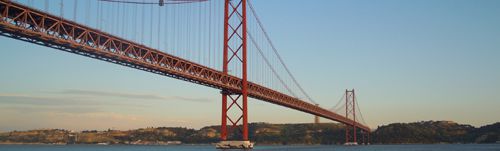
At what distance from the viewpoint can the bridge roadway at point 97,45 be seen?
122 feet

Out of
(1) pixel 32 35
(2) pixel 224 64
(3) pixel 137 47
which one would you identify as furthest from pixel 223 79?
(1) pixel 32 35

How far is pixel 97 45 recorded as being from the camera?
43656 mm

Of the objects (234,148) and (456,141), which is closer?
(234,148)

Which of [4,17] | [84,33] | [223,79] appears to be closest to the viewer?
[4,17]

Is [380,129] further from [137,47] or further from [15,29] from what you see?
[15,29]

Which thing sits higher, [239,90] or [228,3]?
[228,3]

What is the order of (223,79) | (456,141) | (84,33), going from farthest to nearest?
(456,141), (223,79), (84,33)

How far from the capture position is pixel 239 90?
6250cm

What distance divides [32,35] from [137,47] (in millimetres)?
11409

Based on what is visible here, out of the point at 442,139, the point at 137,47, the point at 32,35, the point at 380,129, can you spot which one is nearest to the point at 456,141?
the point at 442,139

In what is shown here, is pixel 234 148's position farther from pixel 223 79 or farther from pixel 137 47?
pixel 137 47

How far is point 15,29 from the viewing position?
1447 inches

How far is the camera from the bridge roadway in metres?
37.1

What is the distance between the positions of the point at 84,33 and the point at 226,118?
22.2 m
